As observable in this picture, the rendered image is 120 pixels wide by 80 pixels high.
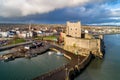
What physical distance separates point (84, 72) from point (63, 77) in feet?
15.3

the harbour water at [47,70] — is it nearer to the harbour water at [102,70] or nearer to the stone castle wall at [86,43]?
A: the harbour water at [102,70]

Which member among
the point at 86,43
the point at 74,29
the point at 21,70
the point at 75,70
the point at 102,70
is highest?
the point at 74,29

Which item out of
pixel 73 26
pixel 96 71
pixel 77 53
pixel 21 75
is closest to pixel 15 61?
pixel 21 75

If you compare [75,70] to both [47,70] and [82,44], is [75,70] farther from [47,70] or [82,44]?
[82,44]

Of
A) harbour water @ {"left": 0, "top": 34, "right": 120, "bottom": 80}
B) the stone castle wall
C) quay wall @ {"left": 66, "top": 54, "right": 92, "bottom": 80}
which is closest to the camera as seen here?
quay wall @ {"left": 66, "top": 54, "right": 92, "bottom": 80}

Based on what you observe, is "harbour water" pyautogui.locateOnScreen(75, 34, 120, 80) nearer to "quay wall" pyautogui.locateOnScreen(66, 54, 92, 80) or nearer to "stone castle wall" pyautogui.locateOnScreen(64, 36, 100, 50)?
"quay wall" pyautogui.locateOnScreen(66, 54, 92, 80)

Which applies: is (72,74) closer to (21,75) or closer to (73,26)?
(21,75)

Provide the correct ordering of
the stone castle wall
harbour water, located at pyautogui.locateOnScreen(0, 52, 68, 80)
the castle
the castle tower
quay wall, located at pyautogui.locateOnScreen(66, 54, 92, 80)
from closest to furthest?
quay wall, located at pyautogui.locateOnScreen(66, 54, 92, 80)
harbour water, located at pyautogui.locateOnScreen(0, 52, 68, 80)
the castle
the stone castle wall
the castle tower

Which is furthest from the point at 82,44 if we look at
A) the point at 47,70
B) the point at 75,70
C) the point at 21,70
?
the point at 21,70

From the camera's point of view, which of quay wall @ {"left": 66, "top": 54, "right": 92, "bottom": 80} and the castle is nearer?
quay wall @ {"left": 66, "top": 54, "right": 92, "bottom": 80}

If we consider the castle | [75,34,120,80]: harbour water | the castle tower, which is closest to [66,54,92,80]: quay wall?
[75,34,120,80]: harbour water

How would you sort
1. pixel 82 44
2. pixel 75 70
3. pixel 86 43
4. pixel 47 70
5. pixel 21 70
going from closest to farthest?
pixel 75 70
pixel 47 70
pixel 21 70
pixel 86 43
pixel 82 44

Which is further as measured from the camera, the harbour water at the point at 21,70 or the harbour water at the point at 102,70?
the harbour water at the point at 102,70

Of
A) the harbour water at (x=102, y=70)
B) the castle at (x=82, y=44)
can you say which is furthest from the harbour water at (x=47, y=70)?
the castle at (x=82, y=44)
